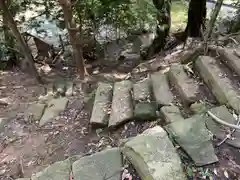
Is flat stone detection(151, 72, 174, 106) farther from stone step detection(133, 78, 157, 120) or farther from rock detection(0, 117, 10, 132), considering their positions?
rock detection(0, 117, 10, 132)

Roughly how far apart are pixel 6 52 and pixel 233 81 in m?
5.33

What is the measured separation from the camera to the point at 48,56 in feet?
23.0

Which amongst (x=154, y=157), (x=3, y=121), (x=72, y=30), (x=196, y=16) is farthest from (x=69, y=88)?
(x=154, y=157)

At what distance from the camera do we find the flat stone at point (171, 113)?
2.54 meters

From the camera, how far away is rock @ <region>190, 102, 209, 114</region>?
97.9 inches

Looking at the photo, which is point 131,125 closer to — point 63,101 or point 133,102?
point 133,102

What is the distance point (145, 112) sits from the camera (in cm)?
281

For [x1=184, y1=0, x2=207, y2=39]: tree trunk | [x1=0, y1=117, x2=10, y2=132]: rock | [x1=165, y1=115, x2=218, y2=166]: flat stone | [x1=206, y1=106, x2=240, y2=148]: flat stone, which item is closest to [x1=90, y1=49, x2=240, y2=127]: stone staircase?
[x1=206, y1=106, x2=240, y2=148]: flat stone

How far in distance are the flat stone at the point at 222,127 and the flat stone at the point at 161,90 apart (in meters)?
0.55

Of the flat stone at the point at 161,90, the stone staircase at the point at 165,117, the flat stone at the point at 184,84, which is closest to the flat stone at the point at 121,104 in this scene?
the stone staircase at the point at 165,117

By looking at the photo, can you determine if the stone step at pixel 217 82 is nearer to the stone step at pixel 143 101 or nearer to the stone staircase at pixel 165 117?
the stone staircase at pixel 165 117

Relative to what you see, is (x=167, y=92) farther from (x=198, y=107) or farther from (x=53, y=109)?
(x=53, y=109)

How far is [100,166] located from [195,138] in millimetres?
730

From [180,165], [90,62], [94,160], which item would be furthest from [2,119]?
[90,62]
